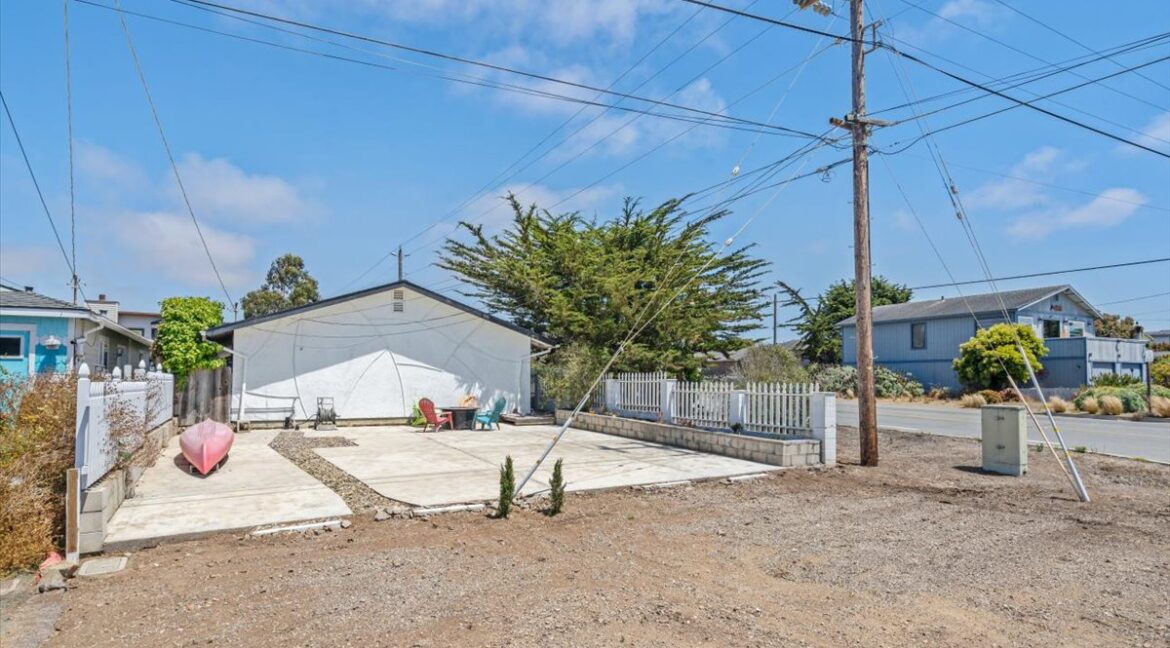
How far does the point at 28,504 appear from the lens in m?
5.45

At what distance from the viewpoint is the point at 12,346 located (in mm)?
15555

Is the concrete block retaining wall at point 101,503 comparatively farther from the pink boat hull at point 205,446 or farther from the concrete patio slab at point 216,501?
the pink boat hull at point 205,446

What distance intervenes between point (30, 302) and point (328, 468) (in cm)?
1109

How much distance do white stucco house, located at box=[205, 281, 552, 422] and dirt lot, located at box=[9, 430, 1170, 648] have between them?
12.0 m

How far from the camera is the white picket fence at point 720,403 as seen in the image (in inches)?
444

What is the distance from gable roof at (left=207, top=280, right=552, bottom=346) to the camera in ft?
54.7

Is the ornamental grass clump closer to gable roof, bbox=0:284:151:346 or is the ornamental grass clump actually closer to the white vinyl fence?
the white vinyl fence

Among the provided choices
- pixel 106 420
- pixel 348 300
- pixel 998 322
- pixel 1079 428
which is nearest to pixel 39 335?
pixel 348 300

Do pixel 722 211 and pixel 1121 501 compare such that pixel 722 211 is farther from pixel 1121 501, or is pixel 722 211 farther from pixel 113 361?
pixel 113 361

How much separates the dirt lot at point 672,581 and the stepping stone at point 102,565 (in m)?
0.12

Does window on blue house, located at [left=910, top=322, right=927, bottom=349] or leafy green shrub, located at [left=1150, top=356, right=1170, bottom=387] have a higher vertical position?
window on blue house, located at [left=910, top=322, right=927, bottom=349]

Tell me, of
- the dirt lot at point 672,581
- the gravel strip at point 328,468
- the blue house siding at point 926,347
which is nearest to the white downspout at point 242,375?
the gravel strip at point 328,468

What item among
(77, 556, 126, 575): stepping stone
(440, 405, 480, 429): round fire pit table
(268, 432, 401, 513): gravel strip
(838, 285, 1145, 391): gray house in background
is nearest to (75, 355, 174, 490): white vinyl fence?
(77, 556, 126, 575): stepping stone

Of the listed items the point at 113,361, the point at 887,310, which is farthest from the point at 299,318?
the point at 887,310
